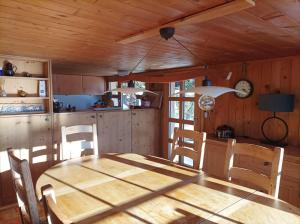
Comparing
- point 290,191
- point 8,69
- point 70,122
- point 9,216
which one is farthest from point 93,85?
point 290,191

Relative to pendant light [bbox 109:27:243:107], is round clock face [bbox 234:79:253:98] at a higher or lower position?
higher

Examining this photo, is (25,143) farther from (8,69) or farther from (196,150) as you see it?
(196,150)

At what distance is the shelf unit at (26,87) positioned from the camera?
3031mm

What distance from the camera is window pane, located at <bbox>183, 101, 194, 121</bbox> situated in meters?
4.16

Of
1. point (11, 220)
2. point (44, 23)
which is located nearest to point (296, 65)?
point (44, 23)

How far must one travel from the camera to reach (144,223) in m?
1.17

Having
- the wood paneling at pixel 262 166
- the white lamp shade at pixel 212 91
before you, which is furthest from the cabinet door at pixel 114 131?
the white lamp shade at pixel 212 91

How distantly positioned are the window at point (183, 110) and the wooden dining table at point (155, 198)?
222 cm

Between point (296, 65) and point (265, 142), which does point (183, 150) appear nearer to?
Answer: point (265, 142)

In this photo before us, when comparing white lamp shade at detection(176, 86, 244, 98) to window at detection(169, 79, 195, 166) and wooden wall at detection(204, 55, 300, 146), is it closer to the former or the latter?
wooden wall at detection(204, 55, 300, 146)

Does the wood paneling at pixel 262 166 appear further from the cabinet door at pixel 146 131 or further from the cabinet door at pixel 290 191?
the cabinet door at pixel 146 131

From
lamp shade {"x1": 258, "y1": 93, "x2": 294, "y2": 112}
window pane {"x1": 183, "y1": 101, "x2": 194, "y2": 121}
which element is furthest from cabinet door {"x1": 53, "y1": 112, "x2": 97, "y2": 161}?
lamp shade {"x1": 258, "y1": 93, "x2": 294, "y2": 112}

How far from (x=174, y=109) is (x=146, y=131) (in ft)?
2.37

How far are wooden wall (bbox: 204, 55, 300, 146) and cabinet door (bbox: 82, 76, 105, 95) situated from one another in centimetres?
320
